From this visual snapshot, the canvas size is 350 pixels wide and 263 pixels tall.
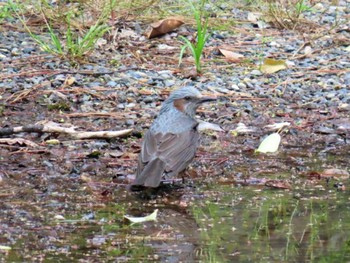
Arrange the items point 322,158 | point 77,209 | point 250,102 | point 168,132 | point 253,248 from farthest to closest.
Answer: point 250,102, point 322,158, point 168,132, point 77,209, point 253,248

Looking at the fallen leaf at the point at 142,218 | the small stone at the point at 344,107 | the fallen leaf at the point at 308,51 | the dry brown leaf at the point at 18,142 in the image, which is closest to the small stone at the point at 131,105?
the dry brown leaf at the point at 18,142

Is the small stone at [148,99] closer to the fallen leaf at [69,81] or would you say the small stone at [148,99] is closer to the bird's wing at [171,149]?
the fallen leaf at [69,81]

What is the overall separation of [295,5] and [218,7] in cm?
104

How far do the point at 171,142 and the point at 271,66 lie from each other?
137 inches

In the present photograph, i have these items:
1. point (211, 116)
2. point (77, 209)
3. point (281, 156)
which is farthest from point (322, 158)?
point (77, 209)

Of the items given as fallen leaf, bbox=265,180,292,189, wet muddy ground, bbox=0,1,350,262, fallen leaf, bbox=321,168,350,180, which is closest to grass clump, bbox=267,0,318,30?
wet muddy ground, bbox=0,1,350,262

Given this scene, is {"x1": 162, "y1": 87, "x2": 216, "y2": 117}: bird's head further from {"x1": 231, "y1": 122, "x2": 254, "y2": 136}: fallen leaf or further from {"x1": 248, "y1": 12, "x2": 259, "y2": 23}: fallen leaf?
{"x1": 248, "y1": 12, "x2": 259, "y2": 23}: fallen leaf

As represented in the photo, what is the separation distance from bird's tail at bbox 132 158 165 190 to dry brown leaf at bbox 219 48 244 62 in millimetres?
3932

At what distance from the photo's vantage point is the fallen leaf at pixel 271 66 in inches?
415

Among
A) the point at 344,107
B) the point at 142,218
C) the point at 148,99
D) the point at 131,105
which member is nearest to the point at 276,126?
the point at 344,107

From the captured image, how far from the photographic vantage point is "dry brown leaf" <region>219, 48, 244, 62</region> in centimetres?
1081

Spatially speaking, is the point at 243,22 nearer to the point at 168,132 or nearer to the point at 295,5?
the point at 295,5

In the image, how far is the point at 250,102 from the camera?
9711 mm

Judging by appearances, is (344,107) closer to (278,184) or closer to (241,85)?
(241,85)
